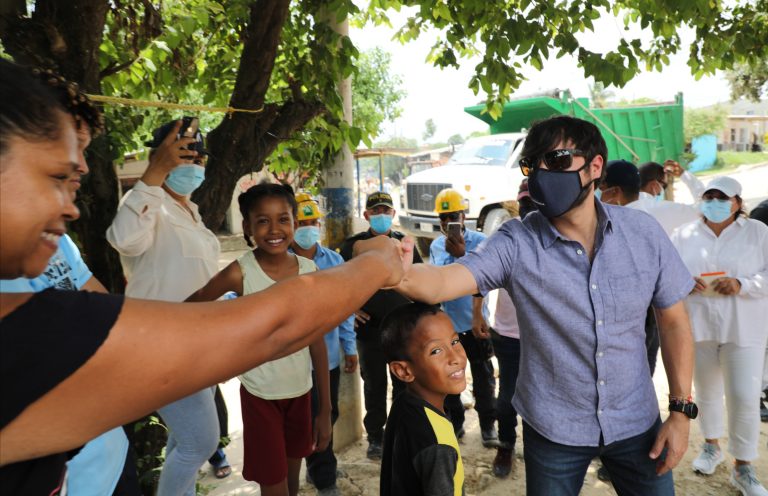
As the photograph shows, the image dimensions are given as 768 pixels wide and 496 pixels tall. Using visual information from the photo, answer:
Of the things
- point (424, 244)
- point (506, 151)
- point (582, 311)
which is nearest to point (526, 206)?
point (582, 311)

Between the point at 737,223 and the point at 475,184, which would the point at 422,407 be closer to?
the point at 737,223

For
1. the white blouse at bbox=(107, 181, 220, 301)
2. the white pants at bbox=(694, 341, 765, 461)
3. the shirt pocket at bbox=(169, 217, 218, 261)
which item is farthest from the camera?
the white pants at bbox=(694, 341, 765, 461)

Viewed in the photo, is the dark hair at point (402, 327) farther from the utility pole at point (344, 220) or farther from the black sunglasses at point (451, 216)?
the black sunglasses at point (451, 216)

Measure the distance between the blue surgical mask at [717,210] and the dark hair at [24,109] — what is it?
391cm

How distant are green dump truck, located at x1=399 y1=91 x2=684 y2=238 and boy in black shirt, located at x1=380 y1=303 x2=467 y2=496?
9151 mm

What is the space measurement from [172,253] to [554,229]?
1760mm

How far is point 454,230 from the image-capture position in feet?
13.3

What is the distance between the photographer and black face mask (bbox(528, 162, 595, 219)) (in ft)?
7.18

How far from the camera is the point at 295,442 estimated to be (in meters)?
2.92

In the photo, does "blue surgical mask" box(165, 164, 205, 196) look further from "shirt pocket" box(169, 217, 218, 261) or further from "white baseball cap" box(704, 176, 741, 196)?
"white baseball cap" box(704, 176, 741, 196)

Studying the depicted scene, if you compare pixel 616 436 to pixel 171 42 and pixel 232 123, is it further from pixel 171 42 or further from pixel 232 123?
pixel 171 42

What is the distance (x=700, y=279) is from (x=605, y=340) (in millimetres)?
2119

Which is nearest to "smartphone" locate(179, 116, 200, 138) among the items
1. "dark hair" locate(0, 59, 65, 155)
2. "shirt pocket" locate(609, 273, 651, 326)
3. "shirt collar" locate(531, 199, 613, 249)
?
"shirt collar" locate(531, 199, 613, 249)

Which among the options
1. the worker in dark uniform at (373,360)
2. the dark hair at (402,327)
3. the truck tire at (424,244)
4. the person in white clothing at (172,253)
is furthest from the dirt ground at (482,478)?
the truck tire at (424,244)
